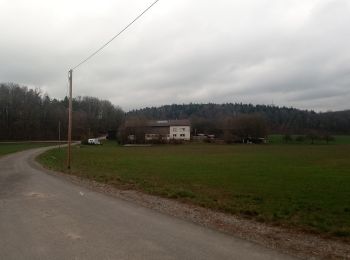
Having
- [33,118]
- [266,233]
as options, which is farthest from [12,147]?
[266,233]

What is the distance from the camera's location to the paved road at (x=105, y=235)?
7.08 m

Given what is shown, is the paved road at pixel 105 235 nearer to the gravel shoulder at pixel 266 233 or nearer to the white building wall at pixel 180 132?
the gravel shoulder at pixel 266 233

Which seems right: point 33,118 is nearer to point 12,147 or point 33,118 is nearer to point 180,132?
point 180,132

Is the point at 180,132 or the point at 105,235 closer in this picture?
the point at 105,235

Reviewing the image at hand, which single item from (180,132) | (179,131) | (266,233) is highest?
(179,131)

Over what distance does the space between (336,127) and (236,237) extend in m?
200

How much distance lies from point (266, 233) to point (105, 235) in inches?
145

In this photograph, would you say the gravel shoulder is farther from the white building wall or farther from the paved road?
the white building wall

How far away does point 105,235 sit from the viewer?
27.8ft

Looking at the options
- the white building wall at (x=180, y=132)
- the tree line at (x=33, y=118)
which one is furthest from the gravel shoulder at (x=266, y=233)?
the white building wall at (x=180, y=132)

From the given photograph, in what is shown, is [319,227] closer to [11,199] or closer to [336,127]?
[11,199]

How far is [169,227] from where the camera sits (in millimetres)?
9344

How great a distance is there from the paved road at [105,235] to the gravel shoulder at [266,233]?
453 millimetres

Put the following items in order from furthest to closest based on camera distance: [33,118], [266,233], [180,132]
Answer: [180,132] < [33,118] < [266,233]
